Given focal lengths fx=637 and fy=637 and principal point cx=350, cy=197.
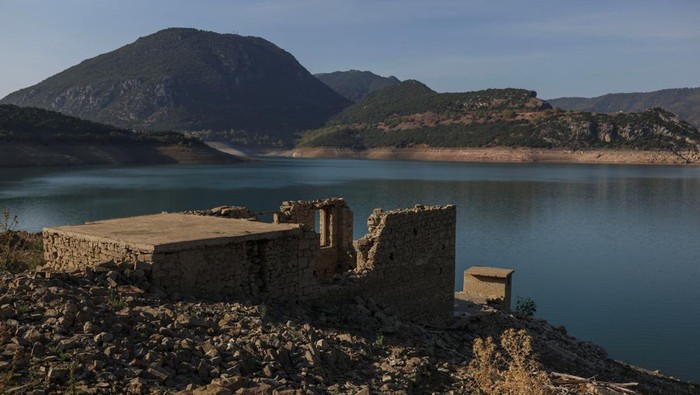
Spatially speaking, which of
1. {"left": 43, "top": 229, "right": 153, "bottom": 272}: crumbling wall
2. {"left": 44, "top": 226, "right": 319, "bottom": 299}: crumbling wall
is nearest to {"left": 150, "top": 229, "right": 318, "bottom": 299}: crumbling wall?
{"left": 44, "top": 226, "right": 319, "bottom": 299}: crumbling wall

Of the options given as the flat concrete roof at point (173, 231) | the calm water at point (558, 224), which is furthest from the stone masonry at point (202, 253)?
the calm water at point (558, 224)

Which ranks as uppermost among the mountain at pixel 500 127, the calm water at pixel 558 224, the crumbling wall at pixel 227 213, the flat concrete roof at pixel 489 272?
the mountain at pixel 500 127

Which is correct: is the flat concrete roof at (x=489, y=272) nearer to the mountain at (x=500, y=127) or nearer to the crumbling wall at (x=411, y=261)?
the crumbling wall at (x=411, y=261)

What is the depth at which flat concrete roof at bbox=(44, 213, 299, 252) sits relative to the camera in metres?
8.66

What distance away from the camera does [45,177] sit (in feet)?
231

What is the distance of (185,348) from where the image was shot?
260 inches

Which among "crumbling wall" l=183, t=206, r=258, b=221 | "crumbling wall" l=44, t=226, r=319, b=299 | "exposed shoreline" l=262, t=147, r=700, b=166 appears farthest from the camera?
"exposed shoreline" l=262, t=147, r=700, b=166

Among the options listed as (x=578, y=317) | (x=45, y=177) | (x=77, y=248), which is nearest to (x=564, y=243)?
(x=578, y=317)

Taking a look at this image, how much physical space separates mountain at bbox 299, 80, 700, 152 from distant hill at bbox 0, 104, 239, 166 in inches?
2118

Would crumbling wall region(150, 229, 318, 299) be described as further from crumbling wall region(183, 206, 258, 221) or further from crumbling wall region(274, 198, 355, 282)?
crumbling wall region(274, 198, 355, 282)

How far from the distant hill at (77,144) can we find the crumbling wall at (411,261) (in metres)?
79.5

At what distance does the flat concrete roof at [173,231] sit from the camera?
866 centimetres

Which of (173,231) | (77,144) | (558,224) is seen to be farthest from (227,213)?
(77,144)

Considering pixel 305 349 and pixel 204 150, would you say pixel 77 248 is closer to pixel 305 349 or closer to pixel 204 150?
pixel 305 349
